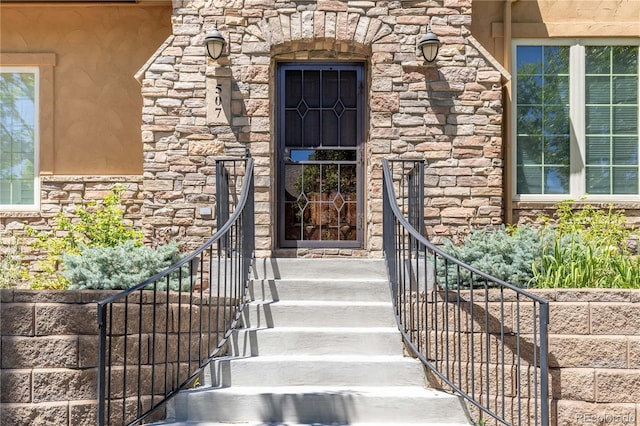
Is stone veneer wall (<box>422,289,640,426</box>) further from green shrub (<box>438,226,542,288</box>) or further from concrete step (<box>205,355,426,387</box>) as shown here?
green shrub (<box>438,226,542,288</box>)

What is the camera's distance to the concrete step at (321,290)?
5.18 metres

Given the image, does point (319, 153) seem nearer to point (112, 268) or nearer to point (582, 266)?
point (112, 268)

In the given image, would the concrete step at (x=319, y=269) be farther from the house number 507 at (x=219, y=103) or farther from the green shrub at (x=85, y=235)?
the house number 507 at (x=219, y=103)

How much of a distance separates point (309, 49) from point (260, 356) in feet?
12.2

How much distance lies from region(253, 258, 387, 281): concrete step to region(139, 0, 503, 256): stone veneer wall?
92 centimetres

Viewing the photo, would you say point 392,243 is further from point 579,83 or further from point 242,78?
point 579,83

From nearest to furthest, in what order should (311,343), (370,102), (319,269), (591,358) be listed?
1. (591,358)
2. (311,343)
3. (319,269)
4. (370,102)

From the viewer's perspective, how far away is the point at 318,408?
394 centimetres

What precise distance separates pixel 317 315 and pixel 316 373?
2.24 ft

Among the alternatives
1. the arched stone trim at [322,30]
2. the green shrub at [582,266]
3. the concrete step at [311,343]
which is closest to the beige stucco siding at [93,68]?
the arched stone trim at [322,30]

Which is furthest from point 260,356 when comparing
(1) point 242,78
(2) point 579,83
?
(2) point 579,83

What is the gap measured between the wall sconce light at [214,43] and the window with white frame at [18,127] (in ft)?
8.85

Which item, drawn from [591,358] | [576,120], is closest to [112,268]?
[591,358]

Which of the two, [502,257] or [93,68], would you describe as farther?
[93,68]
